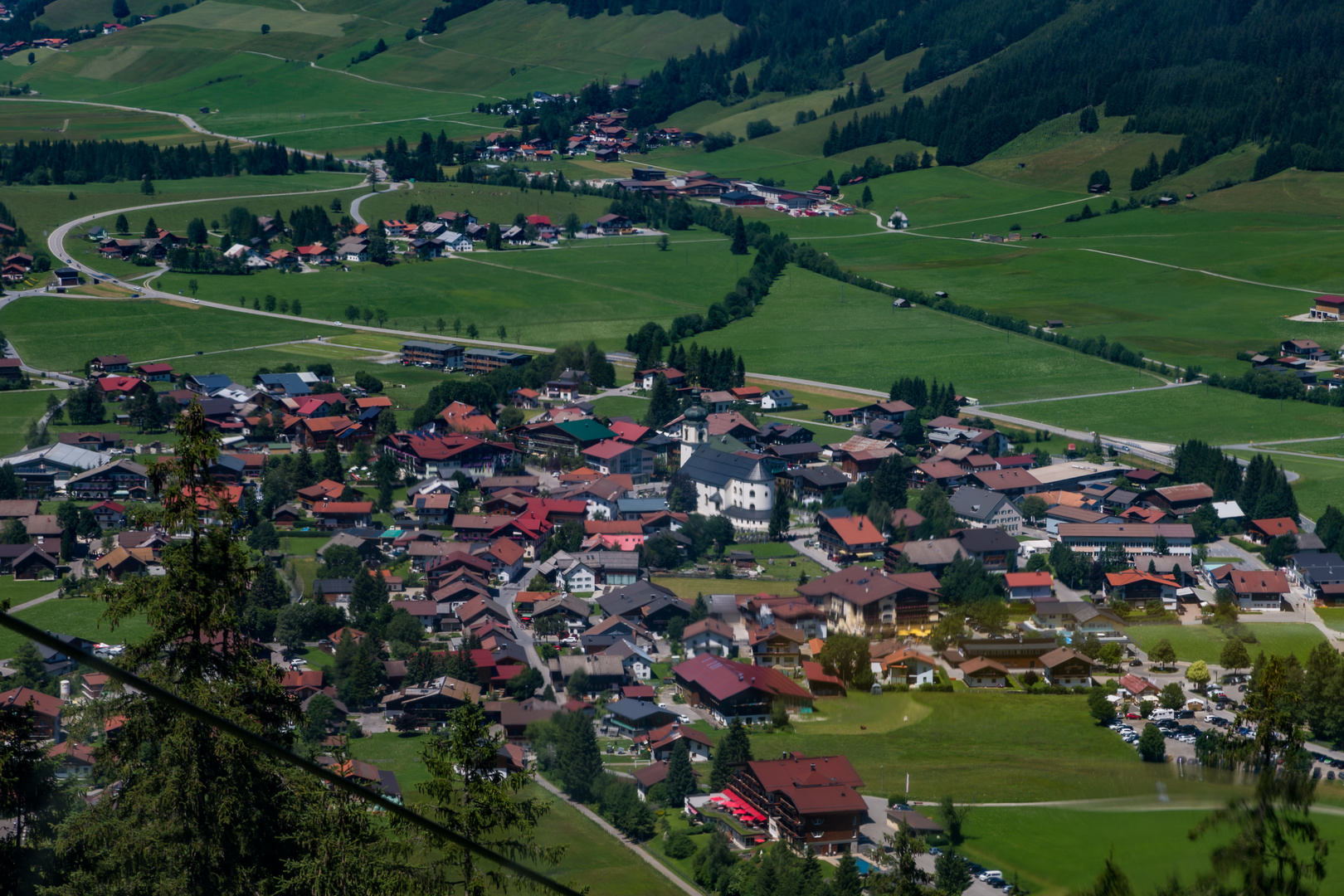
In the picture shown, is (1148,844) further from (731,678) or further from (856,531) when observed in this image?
(856,531)

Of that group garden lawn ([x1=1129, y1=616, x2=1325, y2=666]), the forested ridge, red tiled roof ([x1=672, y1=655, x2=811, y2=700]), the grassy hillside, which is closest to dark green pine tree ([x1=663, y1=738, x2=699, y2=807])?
red tiled roof ([x1=672, y1=655, x2=811, y2=700])

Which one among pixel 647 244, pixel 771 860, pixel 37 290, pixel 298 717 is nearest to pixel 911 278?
pixel 647 244

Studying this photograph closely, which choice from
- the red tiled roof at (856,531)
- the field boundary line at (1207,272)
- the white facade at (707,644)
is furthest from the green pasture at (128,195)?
the white facade at (707,644)

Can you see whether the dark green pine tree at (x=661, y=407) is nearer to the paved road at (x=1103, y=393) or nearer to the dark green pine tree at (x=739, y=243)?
the paved road at (x=1103, y=393)

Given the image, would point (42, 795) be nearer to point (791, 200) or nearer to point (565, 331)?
point (565, 331)

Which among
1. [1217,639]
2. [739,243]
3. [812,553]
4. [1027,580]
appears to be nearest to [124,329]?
[812,553]

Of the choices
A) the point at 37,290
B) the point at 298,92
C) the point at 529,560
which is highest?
the point at 298,92
